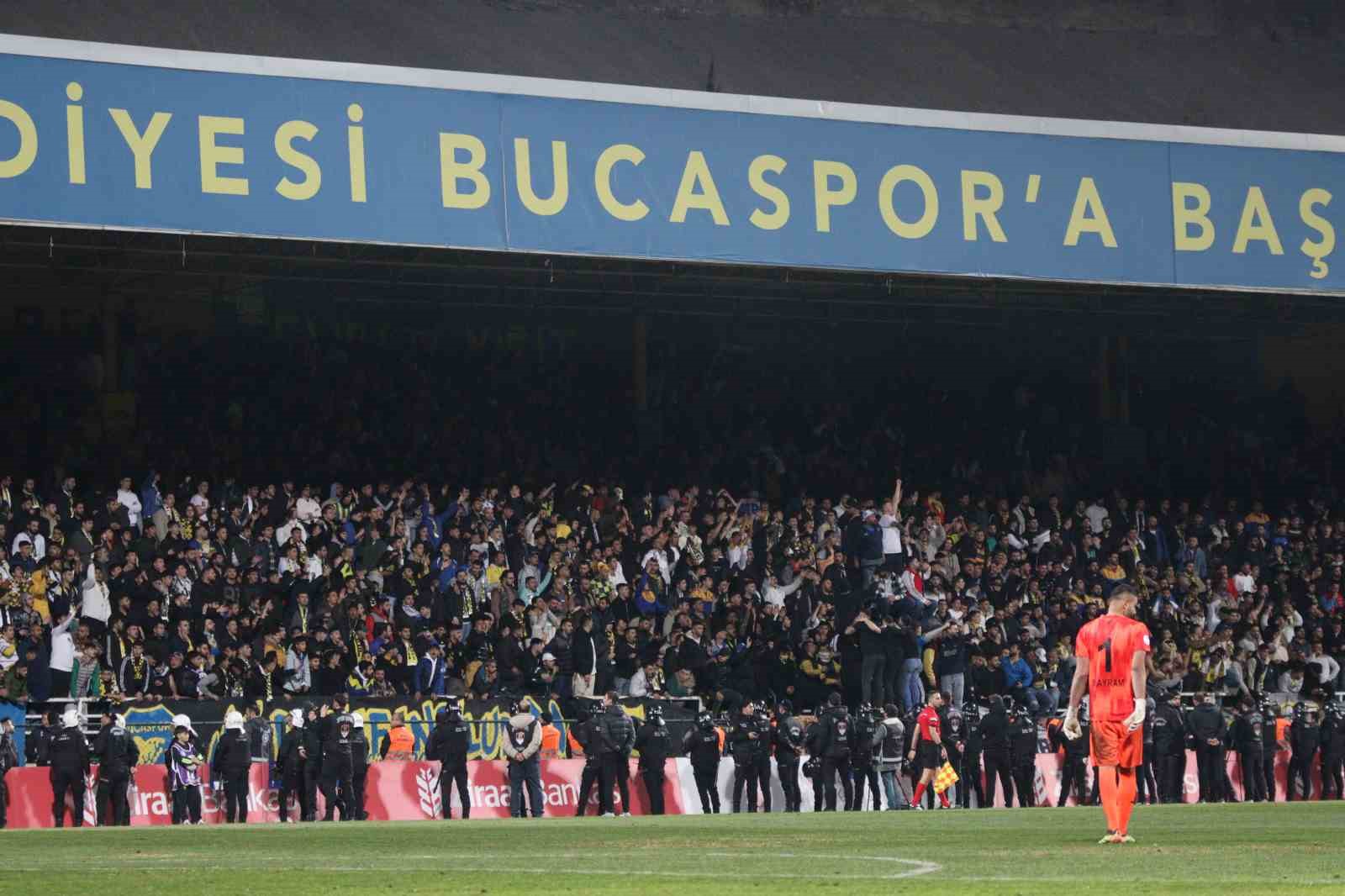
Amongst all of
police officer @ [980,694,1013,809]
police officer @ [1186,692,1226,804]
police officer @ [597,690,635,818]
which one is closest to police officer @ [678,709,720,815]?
police officer @ [597,690,635,818]

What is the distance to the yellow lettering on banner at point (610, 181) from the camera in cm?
2986

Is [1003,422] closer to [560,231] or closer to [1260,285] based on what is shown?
[1260,285]

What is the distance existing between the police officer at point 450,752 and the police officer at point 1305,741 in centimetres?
1198

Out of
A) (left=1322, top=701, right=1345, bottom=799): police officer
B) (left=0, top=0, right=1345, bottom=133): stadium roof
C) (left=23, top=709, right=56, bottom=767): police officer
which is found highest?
(left=0, top=0, right=1345, bottom=133): stadium roof

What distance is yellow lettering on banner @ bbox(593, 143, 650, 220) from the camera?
29859 millimetres

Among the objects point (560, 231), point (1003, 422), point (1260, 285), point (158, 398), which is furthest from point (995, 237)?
point (158, 398)

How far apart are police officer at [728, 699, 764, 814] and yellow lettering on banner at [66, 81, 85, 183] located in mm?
10619

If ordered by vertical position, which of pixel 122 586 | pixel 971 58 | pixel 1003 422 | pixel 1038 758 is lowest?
pixel 1038 758

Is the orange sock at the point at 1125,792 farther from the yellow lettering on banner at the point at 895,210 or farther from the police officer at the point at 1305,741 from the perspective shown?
the yellow lettering on banner at the point at 895,210

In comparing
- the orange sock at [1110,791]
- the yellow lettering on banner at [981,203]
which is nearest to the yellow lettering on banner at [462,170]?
the yellow lettering on banner at [981,203]

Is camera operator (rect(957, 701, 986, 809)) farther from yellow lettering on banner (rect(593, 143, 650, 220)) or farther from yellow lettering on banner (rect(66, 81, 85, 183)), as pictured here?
yellow lettering on banner (rect(66, 81, 85, 183))

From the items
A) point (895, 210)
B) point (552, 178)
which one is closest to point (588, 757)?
point (552, 178)

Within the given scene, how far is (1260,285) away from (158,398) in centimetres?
1709

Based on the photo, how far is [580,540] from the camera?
32.8m
